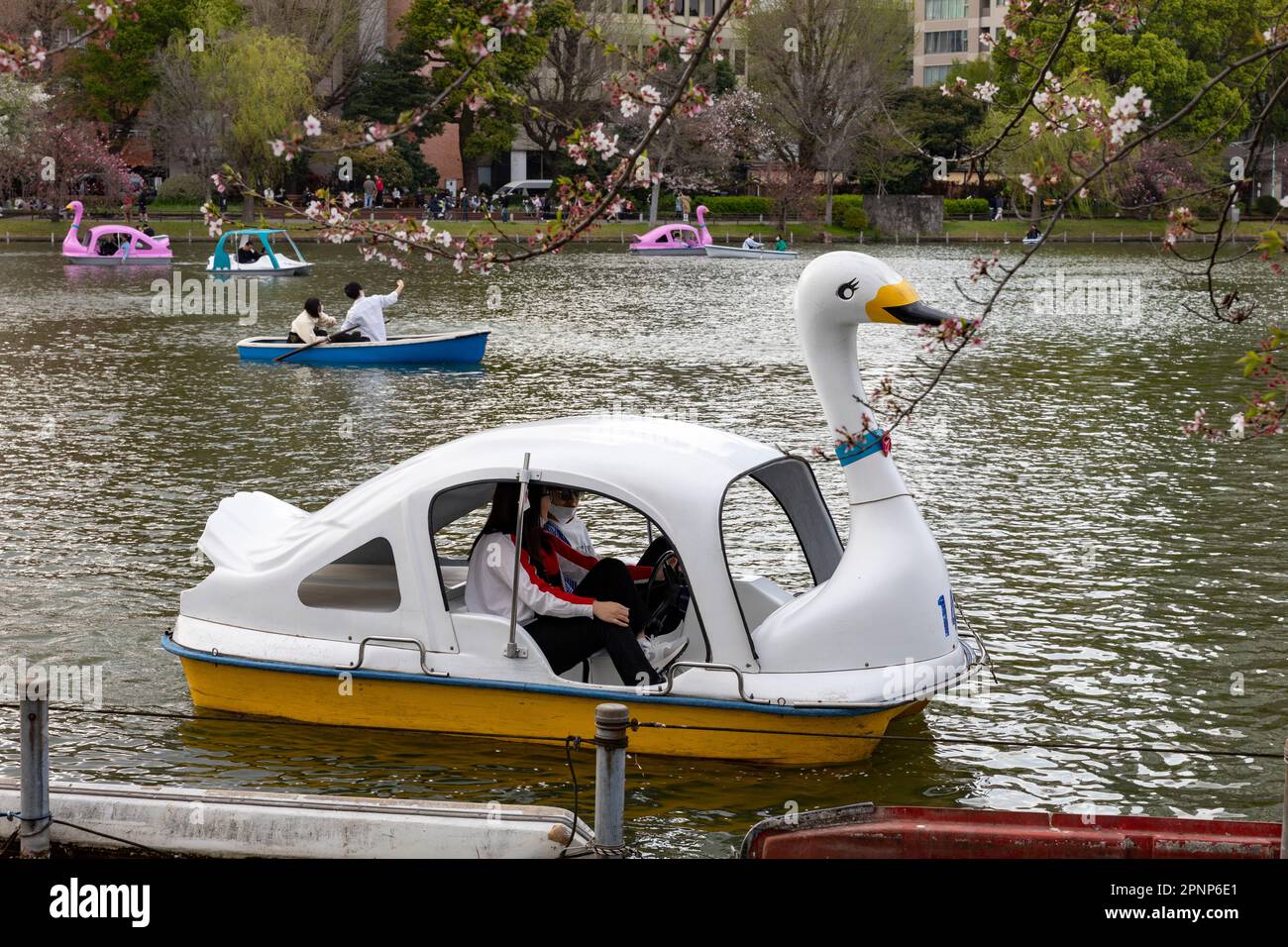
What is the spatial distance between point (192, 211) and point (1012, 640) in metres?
64.8

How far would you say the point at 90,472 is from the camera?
58.7 feet

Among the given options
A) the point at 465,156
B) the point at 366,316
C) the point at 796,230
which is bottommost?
the point at 366,316

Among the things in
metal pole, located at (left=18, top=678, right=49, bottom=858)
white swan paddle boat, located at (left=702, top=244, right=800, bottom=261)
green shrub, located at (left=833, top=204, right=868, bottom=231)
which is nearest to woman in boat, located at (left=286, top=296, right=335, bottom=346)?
metal pole, located at (left=18, top=678, right=49, bottom=858)

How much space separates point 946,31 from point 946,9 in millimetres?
1624

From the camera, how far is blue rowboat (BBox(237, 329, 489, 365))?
26.5 metres

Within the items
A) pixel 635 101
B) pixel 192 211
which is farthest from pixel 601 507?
pixel 192 211

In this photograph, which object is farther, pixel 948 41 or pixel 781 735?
pixel 948 41

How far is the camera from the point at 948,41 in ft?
399

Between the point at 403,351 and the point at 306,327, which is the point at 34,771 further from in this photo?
the point at 306,327

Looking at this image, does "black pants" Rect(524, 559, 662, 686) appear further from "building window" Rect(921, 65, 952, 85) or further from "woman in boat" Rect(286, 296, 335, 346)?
"building window" Rect(921, 65, 952, 85)

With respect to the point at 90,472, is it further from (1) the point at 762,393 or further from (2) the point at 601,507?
(1) the point at 762,393

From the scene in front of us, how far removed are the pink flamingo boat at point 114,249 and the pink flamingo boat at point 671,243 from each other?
1815 cm

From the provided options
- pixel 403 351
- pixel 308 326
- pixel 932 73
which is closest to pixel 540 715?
pixel 403 351

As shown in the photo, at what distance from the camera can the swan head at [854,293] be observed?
9125 mm
